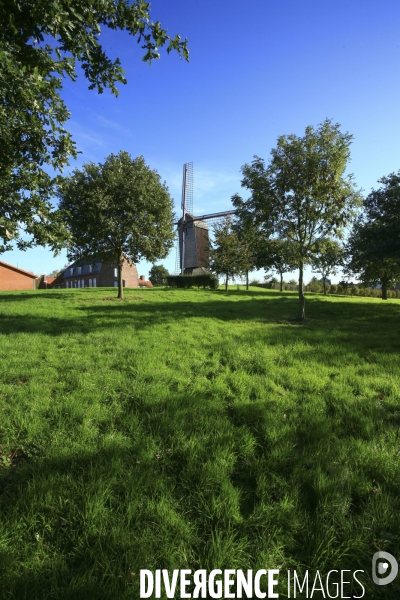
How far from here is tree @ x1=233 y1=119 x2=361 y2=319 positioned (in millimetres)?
14078

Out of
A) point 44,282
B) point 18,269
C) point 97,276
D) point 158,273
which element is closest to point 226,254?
point 18,269

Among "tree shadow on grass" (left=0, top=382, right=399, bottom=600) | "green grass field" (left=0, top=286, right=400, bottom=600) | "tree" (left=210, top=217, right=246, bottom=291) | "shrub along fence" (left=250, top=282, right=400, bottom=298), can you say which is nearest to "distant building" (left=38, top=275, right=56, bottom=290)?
"shrub along fence" (left=250, top=282, right=400, bottom=298)

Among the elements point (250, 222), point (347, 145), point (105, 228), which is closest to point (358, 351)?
point (250, 222)

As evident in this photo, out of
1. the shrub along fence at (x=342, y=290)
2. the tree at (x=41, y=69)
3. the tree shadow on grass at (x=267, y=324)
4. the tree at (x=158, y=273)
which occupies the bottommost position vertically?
the tree shadow on grass at (x=267, y=324)

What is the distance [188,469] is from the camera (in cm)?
327

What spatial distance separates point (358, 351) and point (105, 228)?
52.4 ft

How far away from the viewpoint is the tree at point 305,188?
14078 millimetres

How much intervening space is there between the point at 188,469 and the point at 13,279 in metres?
62.4

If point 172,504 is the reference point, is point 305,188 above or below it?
above

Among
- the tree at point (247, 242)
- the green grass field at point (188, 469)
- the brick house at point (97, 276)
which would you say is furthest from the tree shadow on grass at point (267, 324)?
the brick house at point (97, 276)

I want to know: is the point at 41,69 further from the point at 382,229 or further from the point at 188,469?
the point at 382,229

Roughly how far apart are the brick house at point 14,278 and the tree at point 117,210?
138 ft

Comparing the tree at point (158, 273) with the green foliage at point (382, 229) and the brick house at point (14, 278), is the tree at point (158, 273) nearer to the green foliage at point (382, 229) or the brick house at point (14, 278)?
the brick house at point (14, 278)

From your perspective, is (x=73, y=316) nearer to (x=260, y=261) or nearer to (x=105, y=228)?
(x=105, y=228)
